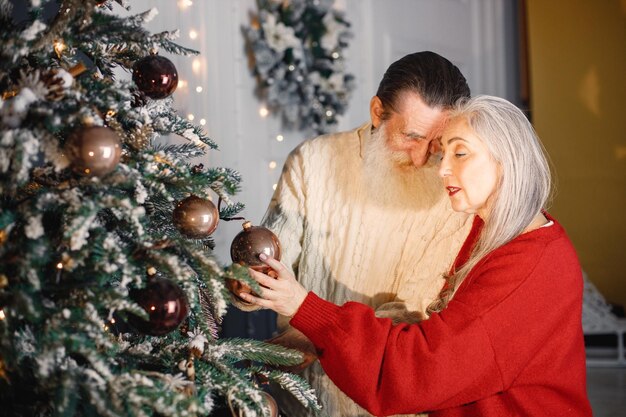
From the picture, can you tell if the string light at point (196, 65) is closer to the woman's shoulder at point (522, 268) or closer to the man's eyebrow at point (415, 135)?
the man's eyebrow at point (415, 135)

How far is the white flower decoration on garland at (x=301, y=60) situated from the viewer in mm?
3479

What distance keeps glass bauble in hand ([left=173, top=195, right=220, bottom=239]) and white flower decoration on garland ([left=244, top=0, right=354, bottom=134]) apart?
2.17 metres

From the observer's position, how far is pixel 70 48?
4.42 ft

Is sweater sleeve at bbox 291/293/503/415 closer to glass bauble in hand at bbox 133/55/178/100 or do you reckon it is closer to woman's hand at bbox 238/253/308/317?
woman's hand at bbox 238/253/308/317

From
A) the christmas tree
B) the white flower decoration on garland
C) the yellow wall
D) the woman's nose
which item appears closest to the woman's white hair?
the woman's nose

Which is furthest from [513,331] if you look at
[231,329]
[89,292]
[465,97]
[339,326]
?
[231,329]

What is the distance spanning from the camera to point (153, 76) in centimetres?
139

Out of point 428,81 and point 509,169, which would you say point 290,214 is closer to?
point 428,81

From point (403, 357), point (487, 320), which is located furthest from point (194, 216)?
point (487, 320)

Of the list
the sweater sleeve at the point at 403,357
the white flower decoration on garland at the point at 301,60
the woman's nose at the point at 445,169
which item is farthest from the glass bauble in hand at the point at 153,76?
the white flower decoration on garland at the point at 301,60

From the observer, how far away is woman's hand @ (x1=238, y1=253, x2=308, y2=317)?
5.18ft

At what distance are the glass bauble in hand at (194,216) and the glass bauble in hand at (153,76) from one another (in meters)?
0.23

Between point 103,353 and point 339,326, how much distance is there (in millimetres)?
583

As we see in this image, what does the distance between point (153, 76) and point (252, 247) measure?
430 mm
